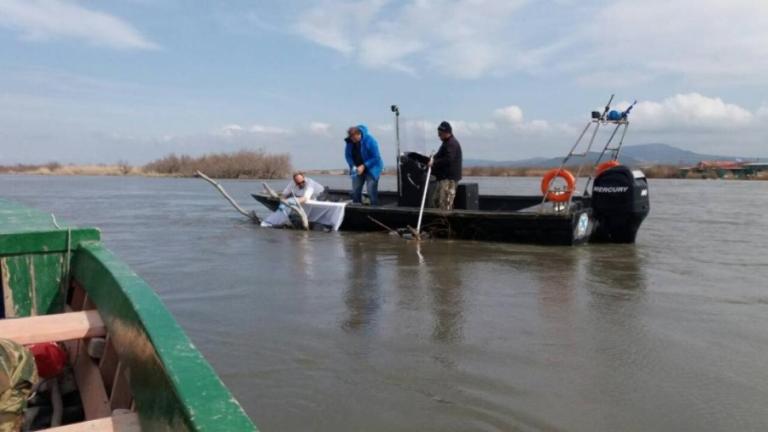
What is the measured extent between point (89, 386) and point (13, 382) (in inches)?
27.8

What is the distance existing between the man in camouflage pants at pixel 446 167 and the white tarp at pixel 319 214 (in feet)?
6.22

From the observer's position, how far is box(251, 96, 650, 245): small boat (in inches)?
330

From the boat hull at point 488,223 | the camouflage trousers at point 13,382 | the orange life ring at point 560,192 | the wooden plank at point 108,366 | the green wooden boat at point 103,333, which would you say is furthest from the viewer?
the orange life ring at point 560,192

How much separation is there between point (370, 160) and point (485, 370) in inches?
317

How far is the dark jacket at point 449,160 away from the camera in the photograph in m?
9.61

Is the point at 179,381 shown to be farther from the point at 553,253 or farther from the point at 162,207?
the point at 162,207

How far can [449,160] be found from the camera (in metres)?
9.59

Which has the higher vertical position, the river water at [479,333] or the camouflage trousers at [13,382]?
the camouflage trousers at [13,382]

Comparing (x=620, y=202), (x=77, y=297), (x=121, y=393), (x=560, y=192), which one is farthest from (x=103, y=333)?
(x=560, y=192)

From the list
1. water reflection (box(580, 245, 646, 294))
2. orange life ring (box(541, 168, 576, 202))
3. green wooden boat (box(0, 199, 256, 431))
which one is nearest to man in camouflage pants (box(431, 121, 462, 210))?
orange life ring (box(541, 168, 576, 202))

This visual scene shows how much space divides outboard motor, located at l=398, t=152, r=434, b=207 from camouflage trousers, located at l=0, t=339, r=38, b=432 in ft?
28.1

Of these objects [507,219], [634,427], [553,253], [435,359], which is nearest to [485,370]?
[435,359]

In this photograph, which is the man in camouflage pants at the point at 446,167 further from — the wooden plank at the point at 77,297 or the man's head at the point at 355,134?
the wooden plank at the point at 77,297

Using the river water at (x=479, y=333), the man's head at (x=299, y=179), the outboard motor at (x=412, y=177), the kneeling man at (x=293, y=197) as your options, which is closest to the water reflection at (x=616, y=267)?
the river water at (x=479, y=333)
